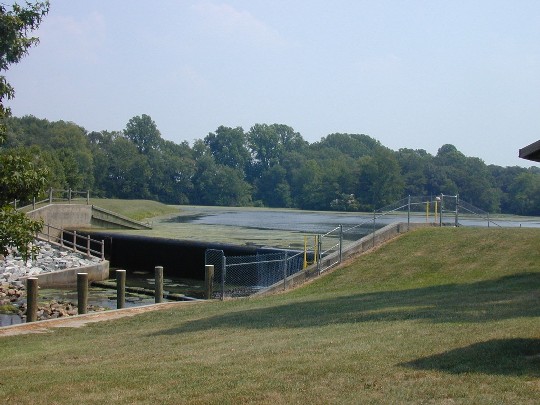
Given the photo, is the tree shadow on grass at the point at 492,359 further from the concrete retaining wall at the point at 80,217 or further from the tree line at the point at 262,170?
the concrete retaining wall at the point at 80,217

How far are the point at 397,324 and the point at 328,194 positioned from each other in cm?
10374

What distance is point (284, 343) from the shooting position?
12664 millimetres

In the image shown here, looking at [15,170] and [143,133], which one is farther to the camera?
[143,133]

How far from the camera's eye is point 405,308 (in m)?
16.6

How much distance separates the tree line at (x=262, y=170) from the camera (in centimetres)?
8781

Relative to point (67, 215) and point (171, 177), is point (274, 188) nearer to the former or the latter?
point (171, 177)

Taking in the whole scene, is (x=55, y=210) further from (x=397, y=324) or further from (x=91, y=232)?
(x=397, y=324)

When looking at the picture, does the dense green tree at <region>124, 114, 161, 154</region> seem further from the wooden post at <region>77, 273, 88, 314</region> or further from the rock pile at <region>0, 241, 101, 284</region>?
the wooden post at <region>77, 273, 88, 314</region>

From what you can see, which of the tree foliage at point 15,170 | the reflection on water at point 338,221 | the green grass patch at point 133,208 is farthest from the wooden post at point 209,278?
the green grass patch at point 133,208

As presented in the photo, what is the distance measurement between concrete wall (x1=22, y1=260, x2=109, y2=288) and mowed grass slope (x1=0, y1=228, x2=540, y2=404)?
14.5 metres

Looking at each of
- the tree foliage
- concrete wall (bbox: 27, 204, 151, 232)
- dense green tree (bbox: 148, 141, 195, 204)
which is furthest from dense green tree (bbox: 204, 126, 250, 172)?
the tree foliage

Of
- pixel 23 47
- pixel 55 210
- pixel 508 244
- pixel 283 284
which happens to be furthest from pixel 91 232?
pixel 23 47

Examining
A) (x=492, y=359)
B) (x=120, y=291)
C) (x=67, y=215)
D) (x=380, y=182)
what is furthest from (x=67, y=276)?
(x=380, y=182)

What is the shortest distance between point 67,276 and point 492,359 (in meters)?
29.4
